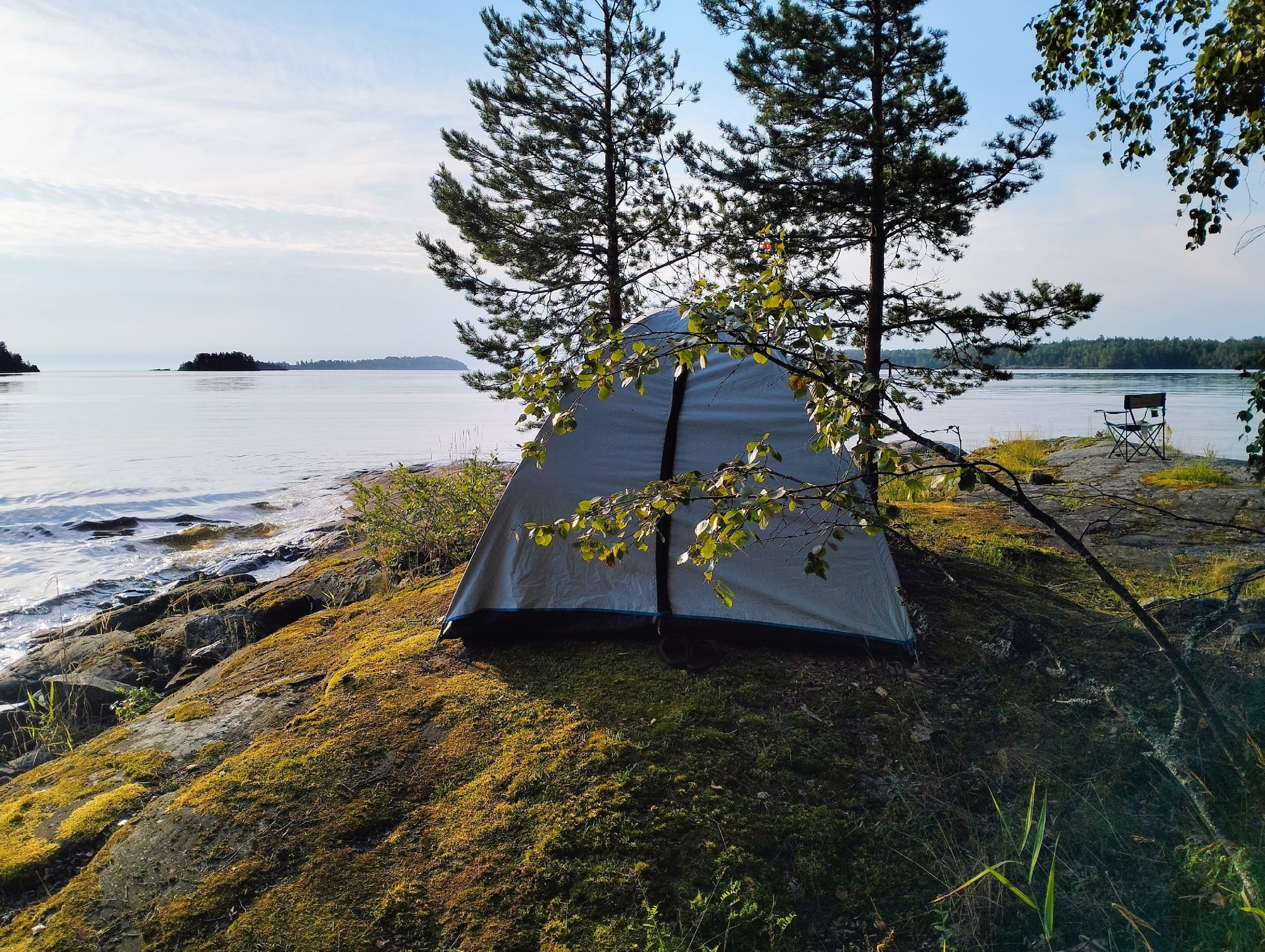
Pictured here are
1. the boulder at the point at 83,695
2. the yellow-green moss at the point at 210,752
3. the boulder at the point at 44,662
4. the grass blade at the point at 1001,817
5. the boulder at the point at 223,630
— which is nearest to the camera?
the grass blade at the point at 1001,817

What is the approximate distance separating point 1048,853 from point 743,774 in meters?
1.38

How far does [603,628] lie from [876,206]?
5.10 metres

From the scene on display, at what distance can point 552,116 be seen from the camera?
33.5 ft

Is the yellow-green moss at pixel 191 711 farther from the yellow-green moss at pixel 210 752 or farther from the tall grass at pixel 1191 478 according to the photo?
the tall grass at pixel 1191 478

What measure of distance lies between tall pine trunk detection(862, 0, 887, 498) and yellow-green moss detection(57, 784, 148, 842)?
6.26 m

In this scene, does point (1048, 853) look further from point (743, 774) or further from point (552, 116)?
point (552, 116)

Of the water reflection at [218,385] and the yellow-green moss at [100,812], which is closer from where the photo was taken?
the yellow-green moss at [100,812]

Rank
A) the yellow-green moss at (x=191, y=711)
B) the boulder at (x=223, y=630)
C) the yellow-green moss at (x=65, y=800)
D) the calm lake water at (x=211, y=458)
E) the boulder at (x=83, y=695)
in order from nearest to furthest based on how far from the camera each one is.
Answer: the yellow-green moss at (x=65, y=800), the yellow-green moss at (x=191, y=711), the boulder at (x=83, y=695), the boulder at (x=223, y=630), the calm lake water at (x=211, y=458)

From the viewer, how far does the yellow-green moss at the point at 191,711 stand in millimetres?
4781

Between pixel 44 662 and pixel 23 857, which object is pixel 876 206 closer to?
pixel 23 857

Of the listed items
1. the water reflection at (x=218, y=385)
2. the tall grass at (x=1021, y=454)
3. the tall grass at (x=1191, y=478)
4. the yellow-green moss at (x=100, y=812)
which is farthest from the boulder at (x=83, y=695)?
the water reflection at (x=218, y=385)

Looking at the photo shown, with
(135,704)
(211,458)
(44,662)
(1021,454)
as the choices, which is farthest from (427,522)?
(211,458)

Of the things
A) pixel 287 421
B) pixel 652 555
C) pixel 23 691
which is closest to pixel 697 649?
pixel 652 555

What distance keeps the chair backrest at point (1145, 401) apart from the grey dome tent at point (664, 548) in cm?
1233
